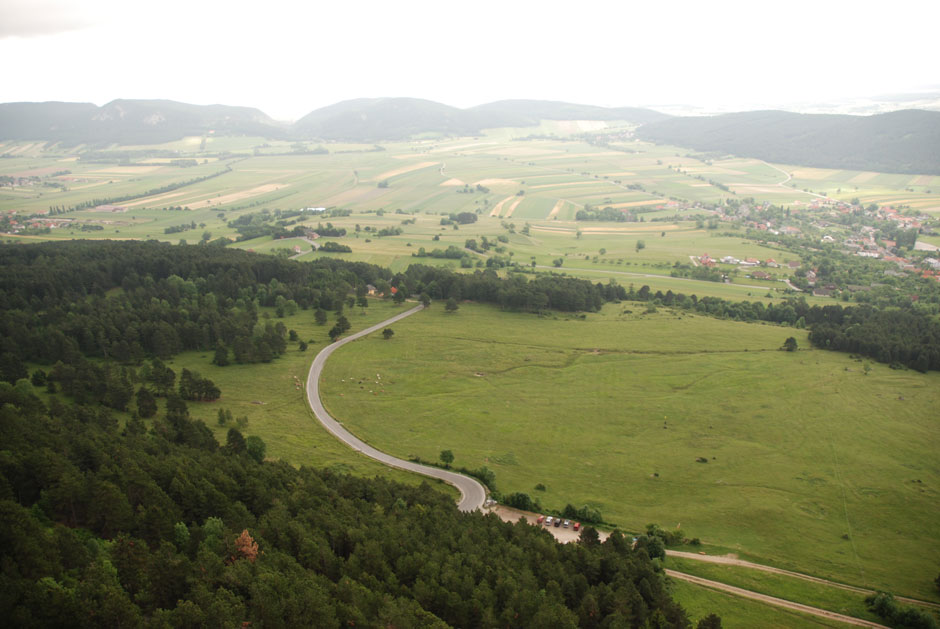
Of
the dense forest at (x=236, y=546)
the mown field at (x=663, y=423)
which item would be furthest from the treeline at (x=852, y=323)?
the dense forest at (x=236, y=546)

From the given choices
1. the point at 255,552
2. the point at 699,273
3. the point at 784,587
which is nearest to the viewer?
the point at 255,552

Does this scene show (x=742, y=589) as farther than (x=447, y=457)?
No

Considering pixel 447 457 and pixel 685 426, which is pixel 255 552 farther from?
pixel 685 426

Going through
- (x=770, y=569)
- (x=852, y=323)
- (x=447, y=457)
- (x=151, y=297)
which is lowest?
(x=770, y=569)

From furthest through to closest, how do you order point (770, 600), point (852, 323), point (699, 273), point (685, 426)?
point (699, 273) < point (852, 323) < point (685, 426) < point (770, 600)

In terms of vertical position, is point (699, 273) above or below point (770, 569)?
above

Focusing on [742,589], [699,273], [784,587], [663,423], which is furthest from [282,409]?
[699,273]

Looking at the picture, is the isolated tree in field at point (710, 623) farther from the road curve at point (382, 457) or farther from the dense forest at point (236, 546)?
the road curve at point (382, 457)
